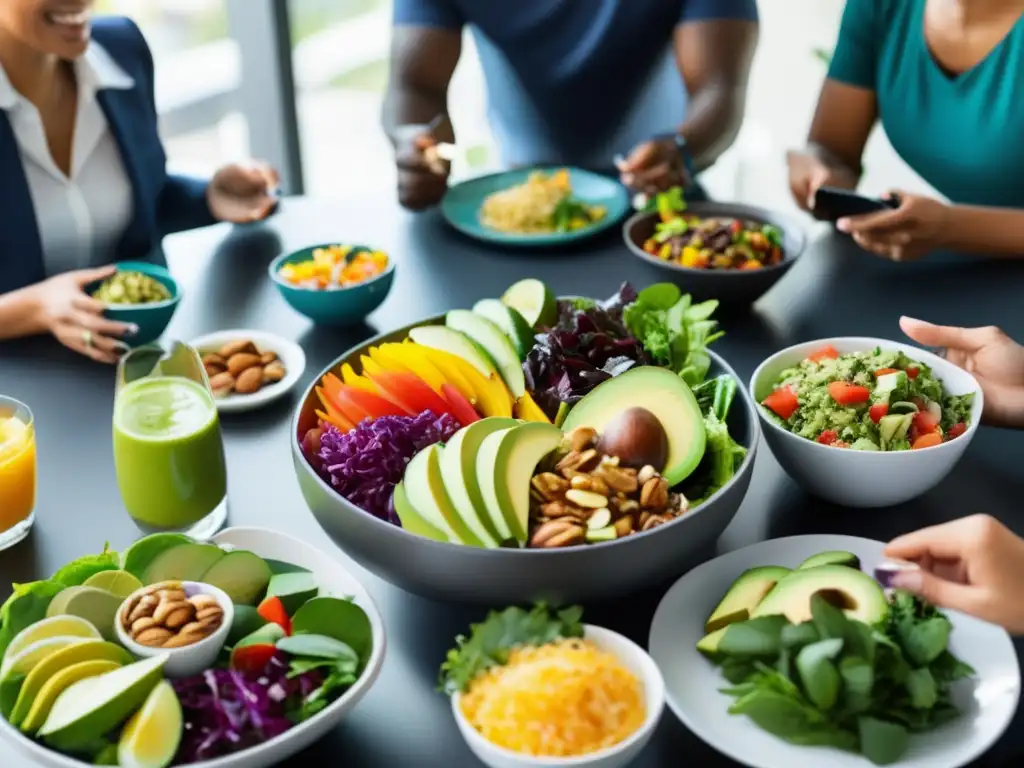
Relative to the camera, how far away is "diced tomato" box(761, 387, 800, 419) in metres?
1.32

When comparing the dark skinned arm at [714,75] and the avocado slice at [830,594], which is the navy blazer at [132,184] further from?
the avocado slice at [830,594]

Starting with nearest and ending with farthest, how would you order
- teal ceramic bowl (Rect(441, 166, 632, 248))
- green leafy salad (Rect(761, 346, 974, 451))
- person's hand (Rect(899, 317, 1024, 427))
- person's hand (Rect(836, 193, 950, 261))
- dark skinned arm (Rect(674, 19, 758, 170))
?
green leafy salad (Rect(761, 346, 974, 451)) < person's hand (Rect(899, 317, 1024, 427)) < person's hand (Rect(836, 193, 950, 261)) < teal ceramic bowl (Rect(441, 166, 632, 248)) < dark skinned arm (Rect(674, 19, 758, 170))

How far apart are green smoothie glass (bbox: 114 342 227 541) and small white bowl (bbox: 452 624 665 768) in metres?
0.50

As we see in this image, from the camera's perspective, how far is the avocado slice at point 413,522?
103 cm

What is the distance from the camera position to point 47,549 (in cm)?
124

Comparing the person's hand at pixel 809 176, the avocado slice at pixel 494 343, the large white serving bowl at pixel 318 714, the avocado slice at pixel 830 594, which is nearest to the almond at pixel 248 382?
the avocado slice at pixel 494 343

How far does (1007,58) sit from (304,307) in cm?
153

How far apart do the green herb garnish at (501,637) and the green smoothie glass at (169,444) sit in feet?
1.52

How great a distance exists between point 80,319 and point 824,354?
1144mm

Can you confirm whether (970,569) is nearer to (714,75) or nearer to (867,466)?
(867,466)

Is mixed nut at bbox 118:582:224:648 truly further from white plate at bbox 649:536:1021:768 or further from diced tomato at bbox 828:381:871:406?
diced tomato at bbox 828:381:871:406

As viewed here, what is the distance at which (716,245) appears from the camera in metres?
1.79

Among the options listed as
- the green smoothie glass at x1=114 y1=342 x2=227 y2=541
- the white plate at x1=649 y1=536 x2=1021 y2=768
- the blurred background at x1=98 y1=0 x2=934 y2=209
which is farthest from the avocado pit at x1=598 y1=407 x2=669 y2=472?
the blurred background at x1=98 y1=0 x2=934 y2=209

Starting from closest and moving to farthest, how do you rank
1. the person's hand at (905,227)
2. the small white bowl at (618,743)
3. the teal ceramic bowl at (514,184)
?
the small white bowl at (618,743), the person's hand at (905,227), the teal ceramic bowl at (514,184)
